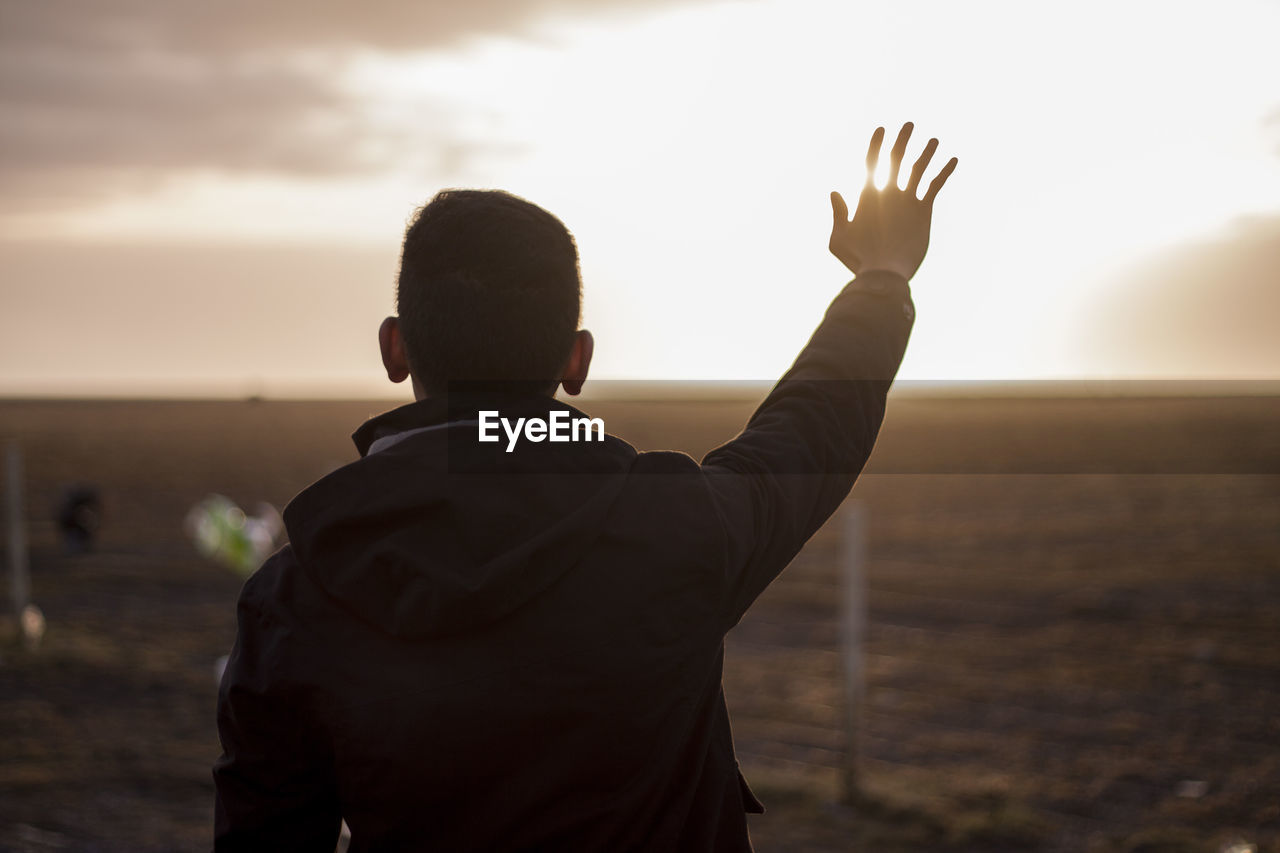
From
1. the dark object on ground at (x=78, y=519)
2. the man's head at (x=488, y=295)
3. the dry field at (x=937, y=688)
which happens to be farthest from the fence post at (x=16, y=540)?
the man's head at (x=488, y=295)

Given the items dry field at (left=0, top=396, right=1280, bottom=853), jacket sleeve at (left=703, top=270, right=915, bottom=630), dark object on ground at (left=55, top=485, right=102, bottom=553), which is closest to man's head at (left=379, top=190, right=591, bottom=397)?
jacket sleeve at (left=703, top=270, right=915, bottom=630)

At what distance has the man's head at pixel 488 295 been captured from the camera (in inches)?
46.6

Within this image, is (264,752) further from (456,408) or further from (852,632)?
(852,632)

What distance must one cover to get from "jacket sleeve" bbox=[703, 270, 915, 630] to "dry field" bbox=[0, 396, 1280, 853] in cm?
451

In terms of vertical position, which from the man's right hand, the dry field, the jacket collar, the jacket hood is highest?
the man's right hand

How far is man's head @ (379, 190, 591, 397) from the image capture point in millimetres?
1183

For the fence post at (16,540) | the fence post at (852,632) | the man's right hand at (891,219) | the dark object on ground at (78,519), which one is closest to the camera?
the man's right hand at (891,219)

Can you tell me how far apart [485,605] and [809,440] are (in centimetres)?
48

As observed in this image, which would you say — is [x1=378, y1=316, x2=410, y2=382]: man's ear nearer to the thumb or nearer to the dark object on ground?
the thumb

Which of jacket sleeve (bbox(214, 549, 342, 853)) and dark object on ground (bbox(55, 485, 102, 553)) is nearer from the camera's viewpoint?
jacket sleeve (bbox(214, 549, 342, 853))

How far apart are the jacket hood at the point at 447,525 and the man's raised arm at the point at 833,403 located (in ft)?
0.59

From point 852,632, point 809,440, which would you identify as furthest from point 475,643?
point 852,632

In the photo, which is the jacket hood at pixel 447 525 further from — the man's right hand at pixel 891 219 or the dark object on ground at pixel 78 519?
the dark object on ground at pixel 78 519

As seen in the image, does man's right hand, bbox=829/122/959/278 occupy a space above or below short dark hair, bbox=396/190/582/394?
above
